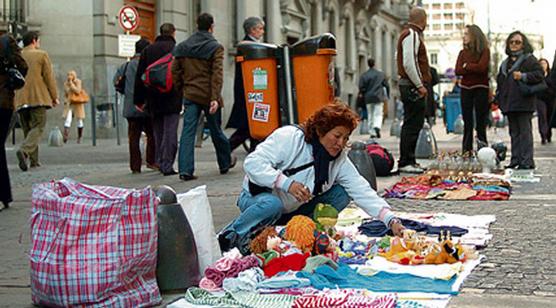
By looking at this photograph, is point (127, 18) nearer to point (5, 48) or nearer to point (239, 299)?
point (5, 48)

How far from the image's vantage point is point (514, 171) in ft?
37.0

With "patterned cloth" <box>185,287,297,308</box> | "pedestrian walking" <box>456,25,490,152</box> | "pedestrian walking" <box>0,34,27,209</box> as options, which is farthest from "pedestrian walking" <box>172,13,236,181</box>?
→ "patterned cloth" <box>185,287,297,308</box>

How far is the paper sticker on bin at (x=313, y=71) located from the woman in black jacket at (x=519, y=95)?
92.9 inches

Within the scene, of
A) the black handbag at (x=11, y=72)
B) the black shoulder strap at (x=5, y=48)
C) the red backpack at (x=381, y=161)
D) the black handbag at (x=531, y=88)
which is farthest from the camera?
the black handbag at (x=531, y=88)

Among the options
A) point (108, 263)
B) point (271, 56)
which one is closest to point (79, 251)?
point (108, 263)

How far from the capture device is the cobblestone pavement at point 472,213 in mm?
4879

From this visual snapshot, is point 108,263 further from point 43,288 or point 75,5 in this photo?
point 75,5

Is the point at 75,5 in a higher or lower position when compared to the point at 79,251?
higher

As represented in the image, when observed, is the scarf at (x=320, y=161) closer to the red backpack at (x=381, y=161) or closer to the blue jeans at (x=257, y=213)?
the blue jeans at (x=257, y=213)

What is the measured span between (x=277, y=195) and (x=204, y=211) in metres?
0.81

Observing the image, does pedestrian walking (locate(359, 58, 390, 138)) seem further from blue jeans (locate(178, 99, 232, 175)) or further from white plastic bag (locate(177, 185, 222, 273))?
white plastic bag (locate(177, 185, 222, 273))

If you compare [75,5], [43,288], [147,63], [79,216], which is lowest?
[43,288]

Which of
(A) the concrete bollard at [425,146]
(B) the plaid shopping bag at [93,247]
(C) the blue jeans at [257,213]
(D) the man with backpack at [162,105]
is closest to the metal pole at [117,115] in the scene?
(A) the concrete bollard at [425,146]

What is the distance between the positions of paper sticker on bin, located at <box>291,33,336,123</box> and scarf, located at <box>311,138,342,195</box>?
15.0ft
